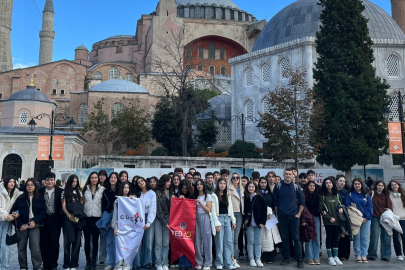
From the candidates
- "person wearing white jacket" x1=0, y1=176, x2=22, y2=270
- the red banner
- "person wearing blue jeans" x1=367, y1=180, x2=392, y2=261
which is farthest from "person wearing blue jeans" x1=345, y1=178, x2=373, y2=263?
"person wearing white jacket" x1=0, y1=176, x2=22, y2=270

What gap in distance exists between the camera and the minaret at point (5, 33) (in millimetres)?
47500

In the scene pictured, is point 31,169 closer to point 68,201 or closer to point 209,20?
point 68,201

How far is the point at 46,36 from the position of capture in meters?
56.6

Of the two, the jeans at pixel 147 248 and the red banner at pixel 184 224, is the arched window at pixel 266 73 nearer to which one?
the red banner at pixel 184 224

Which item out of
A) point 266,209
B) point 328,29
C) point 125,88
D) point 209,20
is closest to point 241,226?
point 266,209

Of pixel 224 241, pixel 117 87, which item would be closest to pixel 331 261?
pixel 224 241

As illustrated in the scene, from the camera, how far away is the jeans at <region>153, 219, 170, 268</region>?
696cm

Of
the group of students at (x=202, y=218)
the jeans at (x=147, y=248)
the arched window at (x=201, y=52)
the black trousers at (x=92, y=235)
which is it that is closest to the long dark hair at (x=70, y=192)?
the group of students at (x=202, y=218)

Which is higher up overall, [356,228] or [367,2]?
[367,2]

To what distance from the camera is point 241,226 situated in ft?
25.6

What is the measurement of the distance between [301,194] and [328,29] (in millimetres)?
15204

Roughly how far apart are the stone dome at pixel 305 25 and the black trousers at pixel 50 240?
25058 millimetres

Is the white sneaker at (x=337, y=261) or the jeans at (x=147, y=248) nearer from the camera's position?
the jeans at (x=147, y=248)

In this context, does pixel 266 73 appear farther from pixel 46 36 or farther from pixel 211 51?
pixel 46 36
